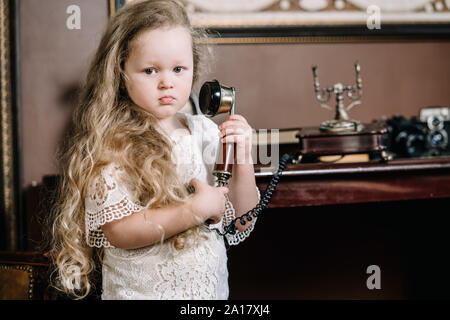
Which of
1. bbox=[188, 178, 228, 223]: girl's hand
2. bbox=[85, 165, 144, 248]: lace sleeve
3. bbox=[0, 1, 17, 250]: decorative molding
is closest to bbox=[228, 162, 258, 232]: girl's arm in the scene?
bbox=[188, 178, 228, 223]: girl's hand

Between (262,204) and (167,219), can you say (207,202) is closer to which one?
(167,219)

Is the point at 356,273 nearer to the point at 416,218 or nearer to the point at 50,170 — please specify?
the point at 416,218

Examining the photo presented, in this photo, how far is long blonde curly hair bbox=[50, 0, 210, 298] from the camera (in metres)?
0.90

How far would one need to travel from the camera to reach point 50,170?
4.74ft

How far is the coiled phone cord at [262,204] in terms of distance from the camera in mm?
980

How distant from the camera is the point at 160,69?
2.93ft

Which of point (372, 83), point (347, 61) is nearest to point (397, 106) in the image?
point (372, 83)

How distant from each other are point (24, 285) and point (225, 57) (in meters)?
0.97

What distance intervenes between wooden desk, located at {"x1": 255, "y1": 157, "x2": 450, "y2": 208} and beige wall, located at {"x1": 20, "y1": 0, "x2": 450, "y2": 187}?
0.49 m

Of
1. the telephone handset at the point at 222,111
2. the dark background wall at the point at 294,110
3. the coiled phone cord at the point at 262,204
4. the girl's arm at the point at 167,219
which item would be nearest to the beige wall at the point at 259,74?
the dark background wall at the point at 294,110

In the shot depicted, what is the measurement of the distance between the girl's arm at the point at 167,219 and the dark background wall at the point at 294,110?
70 centimetres

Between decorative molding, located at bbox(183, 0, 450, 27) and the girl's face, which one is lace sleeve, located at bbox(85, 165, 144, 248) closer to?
the girl's face

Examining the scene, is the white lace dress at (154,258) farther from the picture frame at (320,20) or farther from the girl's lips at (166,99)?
the picture frame at (320,20)

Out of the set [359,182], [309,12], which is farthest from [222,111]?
[309,12]
